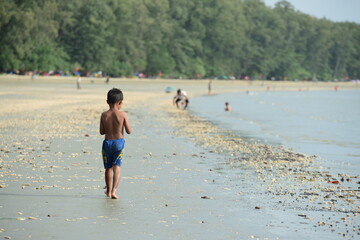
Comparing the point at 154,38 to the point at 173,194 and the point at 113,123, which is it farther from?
the point at 113,123

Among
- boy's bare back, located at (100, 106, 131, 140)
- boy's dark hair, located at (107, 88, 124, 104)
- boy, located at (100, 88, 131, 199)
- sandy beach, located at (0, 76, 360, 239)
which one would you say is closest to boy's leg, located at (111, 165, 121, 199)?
boy, located at (100, 88, 131, 199)

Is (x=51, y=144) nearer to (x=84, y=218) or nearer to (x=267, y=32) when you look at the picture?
(x=84, y=218)

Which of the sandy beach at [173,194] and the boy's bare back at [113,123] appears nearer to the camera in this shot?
the sandy beach at [173,194]

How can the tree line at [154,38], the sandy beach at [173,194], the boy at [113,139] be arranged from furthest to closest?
1. the tree line at [154,38]
2. the boy at [113,139]
3. the sandy beach at [173,194]

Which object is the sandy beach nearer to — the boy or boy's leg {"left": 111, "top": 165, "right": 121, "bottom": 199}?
boy's leg {"left": 111, "top": 165, "right": 121, "bottom": 199}

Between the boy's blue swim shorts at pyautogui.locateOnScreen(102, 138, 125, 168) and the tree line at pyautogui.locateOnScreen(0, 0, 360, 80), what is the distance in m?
77.0

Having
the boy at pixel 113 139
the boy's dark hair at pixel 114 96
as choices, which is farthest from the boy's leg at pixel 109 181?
the boy's dark hair at pixel 114 96

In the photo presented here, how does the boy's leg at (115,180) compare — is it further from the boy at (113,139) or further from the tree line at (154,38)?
the tree line at (154,38)

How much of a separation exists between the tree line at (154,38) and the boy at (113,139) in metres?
76.9

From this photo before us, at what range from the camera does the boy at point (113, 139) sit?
9609 millimetres

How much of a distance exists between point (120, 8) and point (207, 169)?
351 feet

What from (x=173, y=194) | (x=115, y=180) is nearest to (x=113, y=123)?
(x=115, y=180)

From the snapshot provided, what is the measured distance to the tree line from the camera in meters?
92.5

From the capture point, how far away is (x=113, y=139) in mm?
9672
